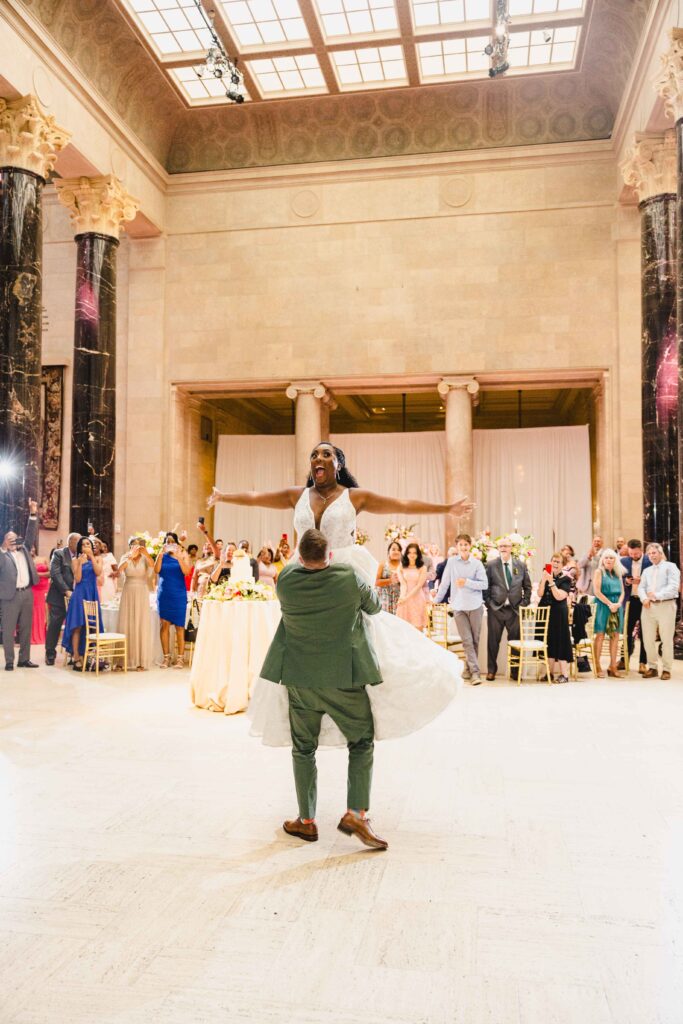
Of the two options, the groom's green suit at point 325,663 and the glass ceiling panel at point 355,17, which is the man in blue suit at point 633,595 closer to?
the groom's green suit at point 325,663

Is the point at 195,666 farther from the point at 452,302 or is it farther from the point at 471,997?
the point at 452,302

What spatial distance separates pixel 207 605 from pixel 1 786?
2704mm

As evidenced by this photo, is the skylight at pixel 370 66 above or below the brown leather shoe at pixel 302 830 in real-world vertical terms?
above

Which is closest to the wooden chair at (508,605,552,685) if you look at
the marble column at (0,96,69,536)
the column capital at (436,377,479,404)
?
the marble column at (0,96,69,536)

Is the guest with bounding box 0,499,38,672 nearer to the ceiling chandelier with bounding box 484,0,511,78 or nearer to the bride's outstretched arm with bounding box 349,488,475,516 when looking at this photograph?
the bride's outstretched arm with bounding box 349,488,475,516

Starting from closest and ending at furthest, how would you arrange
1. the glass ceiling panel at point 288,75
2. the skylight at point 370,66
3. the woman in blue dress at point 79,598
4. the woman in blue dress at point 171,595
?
the woman in blue dress at point 79,598 → the woman in blue dress at point 171,595 → the skylight at point 370,66 → the glass ceiling panel at point 288,75

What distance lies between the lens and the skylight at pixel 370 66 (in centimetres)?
1389

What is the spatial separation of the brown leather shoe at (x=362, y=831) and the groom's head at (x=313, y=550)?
47.7 inches

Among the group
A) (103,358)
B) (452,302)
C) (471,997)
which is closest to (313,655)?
(471,997)

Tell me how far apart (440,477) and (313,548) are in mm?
14774

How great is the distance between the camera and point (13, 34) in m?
11.0

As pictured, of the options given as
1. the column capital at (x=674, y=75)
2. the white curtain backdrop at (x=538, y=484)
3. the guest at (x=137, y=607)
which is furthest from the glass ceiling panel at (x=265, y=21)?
the guest at (x=137, y=607)

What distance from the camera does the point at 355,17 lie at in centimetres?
1311

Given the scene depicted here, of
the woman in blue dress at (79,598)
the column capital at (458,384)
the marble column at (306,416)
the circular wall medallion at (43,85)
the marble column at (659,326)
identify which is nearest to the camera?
the woman in blue dress at (79,598)
